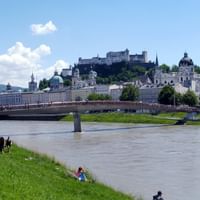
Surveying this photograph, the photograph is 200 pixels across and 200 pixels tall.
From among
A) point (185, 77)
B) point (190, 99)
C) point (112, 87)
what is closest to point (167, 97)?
point (190, 99)

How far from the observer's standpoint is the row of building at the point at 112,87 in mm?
128500

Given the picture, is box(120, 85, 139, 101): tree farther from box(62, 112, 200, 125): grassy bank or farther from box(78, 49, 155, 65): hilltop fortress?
Result: box(78, 49, 155, 65): hilltop fortress

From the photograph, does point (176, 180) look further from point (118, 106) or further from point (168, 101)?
point (168, 101)

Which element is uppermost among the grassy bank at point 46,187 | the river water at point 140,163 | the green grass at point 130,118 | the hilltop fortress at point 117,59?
the hilltop fortress at point 117,59

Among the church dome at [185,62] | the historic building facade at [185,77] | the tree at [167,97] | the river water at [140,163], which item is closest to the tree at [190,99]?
the tree at [167,97]

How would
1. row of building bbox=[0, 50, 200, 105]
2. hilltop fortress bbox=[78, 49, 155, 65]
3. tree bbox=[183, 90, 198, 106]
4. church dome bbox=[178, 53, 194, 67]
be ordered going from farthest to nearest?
hilltop fortress bbox=[78, 49, 155, 65], church dome bbox=[178, 53, 194, 67], row of building bbox=[0, 50, 200, 105], tree bbox=[183, 90, 198, 106]

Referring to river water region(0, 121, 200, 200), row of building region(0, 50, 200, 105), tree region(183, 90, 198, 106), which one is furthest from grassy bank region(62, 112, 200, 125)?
row of building region(0, 50, 200, 105)

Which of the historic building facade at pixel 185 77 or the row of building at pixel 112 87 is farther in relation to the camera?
the historic building facade at pixel 185 77

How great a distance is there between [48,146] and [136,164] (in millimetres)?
10838

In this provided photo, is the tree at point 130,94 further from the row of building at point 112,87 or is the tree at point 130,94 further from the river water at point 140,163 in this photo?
the river water at point 140,163

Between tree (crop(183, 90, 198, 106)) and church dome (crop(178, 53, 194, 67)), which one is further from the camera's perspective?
church dome (crop(178, 53, 194, 67))

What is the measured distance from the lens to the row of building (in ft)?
422

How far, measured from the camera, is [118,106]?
195 feet

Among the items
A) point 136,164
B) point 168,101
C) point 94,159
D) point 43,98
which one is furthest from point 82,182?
point 43,98
